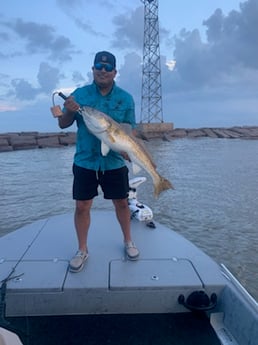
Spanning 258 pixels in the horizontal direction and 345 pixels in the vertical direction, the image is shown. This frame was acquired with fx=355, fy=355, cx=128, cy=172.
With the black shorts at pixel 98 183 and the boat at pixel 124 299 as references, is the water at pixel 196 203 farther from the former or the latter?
the black shorts at pixel 98 183

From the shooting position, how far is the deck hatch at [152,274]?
3055 millimetres

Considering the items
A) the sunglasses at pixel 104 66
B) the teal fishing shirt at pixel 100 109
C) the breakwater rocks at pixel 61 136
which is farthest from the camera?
the breakwater rocks at pixel 61 136

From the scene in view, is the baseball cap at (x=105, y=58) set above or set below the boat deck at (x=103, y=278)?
above

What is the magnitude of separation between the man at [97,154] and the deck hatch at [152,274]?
22cm

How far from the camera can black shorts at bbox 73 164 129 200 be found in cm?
359

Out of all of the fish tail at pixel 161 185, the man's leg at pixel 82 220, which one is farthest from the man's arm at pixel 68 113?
the fish tail at pixel 161 185

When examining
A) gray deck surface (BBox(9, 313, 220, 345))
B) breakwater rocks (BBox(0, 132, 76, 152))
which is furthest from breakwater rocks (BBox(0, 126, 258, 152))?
gray deck surface (BBox(9, 313, 220, 345))

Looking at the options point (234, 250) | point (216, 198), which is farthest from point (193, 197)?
point (234, 250)

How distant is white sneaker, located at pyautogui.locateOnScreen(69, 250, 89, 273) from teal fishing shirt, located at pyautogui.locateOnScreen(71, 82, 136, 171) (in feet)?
2.86

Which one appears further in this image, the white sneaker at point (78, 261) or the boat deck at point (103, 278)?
the white sneaker at point (78, 261)

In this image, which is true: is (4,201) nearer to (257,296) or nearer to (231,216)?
(231,216)

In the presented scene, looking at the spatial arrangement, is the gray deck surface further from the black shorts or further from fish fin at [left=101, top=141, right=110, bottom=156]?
fish fin at [left=101, top=141, right=110, bottom=156]

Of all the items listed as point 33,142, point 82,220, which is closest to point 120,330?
point 82,220

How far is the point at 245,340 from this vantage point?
2.66 m
